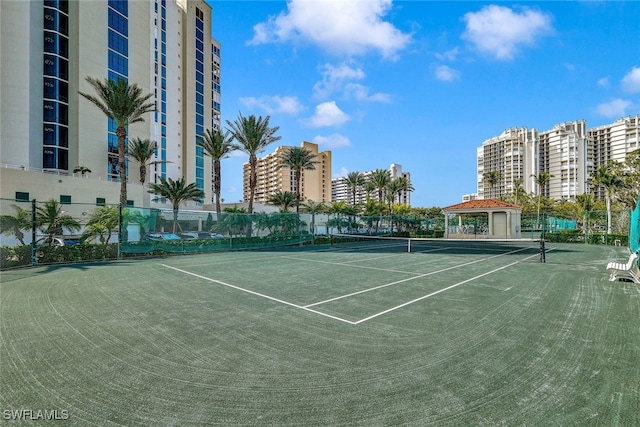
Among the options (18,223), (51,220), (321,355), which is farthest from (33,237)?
(321,355)

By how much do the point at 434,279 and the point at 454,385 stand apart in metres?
8.42

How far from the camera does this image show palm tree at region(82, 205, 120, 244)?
19000mm

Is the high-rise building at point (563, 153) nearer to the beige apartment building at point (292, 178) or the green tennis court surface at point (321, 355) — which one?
the beige apartment building at point (292, 178)

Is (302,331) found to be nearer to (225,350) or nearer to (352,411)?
(225,350)

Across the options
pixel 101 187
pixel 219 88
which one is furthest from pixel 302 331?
pixel 219 88

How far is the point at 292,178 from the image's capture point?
14838 centimetres

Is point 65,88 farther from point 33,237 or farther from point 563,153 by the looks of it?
point 563,153

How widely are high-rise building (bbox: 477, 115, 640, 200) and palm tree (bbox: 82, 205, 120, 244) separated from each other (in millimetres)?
136532

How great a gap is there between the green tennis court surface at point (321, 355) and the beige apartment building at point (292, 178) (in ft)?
438

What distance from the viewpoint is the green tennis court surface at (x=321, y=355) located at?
12.2 feet

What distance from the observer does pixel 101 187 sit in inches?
1304

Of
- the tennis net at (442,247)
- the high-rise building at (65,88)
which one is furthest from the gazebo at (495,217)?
the high-rise building at (65,88)

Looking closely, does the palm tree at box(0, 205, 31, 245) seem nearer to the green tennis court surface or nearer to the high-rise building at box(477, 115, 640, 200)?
the green tennis court surface

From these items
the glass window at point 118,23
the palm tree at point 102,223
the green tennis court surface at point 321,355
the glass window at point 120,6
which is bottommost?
the green tennis court surface at point 321,355
